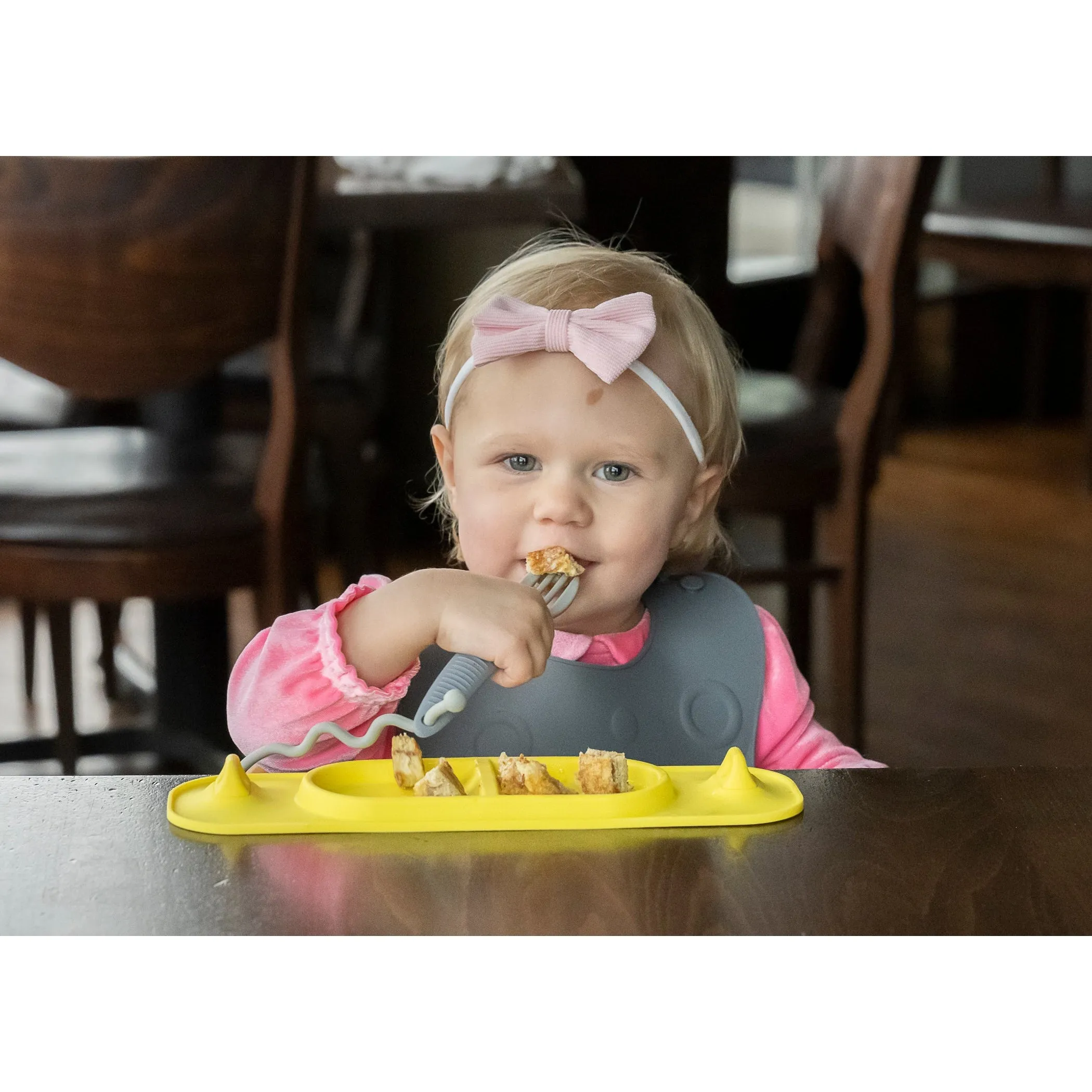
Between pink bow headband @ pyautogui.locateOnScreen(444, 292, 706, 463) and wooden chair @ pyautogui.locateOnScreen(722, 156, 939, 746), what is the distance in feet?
3.24

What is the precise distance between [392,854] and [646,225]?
6.64 feet

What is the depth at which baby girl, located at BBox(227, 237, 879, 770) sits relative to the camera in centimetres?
89

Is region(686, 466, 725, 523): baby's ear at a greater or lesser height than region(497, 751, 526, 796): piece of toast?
greater

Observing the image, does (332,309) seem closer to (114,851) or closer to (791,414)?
(791,414)

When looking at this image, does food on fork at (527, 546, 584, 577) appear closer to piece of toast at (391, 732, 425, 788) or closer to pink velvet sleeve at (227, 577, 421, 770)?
pink velvet sleeve at (227, 577, 421, 770)

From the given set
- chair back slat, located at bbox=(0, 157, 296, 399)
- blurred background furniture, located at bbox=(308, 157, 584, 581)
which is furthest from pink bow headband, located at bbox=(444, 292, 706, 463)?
chair back slat, located at bbox=(0, 157, 296, 399)

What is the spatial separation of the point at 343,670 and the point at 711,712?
1.10 ft

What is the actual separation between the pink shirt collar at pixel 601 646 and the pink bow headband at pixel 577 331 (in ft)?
0.74

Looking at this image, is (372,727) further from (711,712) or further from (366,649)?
(711,712)

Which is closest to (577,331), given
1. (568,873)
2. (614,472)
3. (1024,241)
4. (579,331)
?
(579,331)

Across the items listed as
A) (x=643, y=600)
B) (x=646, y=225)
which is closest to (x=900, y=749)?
(x=646, y=225)

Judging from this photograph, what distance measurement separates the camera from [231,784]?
654mm

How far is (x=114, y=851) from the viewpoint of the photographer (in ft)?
1.98
